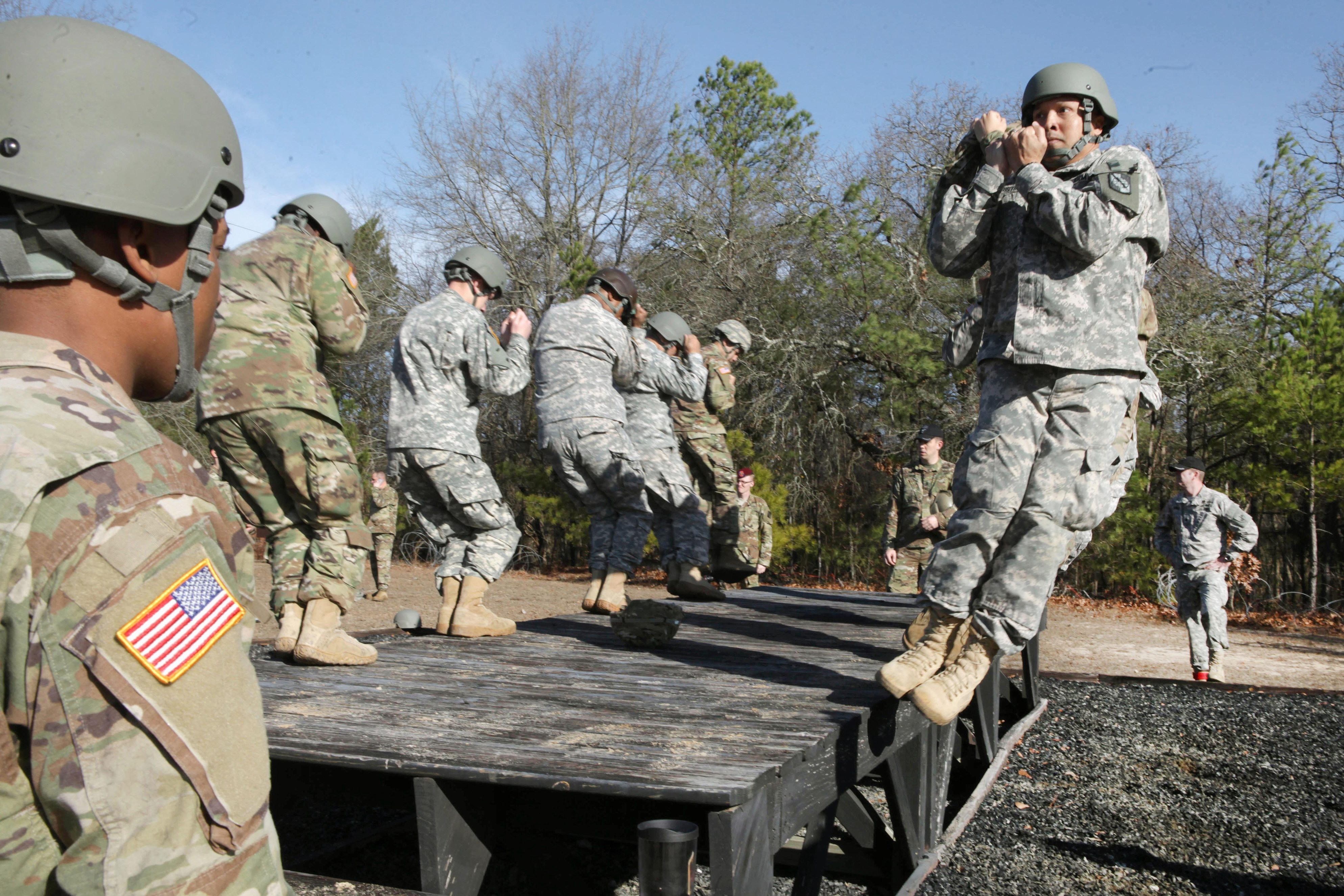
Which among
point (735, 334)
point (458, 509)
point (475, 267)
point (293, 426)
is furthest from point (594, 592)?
point (735, 334)

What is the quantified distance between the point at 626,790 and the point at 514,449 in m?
21.1

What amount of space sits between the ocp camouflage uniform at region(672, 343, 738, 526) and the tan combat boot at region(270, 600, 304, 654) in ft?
16.1

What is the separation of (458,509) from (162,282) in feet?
12.1

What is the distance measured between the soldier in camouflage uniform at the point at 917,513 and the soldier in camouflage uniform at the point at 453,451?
257 inches

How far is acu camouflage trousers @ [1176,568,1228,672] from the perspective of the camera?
888 centimetres

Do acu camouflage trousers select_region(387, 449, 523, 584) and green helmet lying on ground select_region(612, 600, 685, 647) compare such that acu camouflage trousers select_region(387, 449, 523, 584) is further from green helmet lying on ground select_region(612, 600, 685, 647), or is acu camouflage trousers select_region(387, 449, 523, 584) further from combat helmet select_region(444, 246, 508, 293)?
combat helmet select_region(444, 246, 508, 293)

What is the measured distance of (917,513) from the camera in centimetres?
1062

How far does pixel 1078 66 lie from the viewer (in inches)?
140

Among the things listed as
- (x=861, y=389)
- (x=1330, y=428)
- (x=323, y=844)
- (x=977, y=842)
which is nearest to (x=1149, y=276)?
(x=1330, y=428)

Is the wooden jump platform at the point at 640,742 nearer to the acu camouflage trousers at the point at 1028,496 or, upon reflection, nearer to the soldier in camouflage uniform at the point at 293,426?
the soldier in camouflage uniform at the point at 293,426

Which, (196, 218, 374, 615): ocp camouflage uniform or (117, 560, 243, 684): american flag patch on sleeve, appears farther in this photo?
→ (196, 218, 374, 615): ocp camouflage uniform

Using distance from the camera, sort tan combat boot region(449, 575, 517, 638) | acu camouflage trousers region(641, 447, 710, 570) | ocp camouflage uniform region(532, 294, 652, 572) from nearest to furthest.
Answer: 1. tan combat boot region(449, 575, 517, 638)
2. ocp camouflage uniform region(532, 294, 652, 572)
3. acu camouflage trousers region(641, 447, 710, 570)

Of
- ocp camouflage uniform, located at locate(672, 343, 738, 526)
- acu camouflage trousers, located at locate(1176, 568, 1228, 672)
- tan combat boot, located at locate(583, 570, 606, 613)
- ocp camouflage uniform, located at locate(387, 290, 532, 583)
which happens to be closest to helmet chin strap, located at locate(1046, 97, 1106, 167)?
ocp camouflage uniform, located at locate(387, 290, 532, 583)

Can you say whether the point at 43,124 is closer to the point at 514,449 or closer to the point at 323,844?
the point at 323,844
